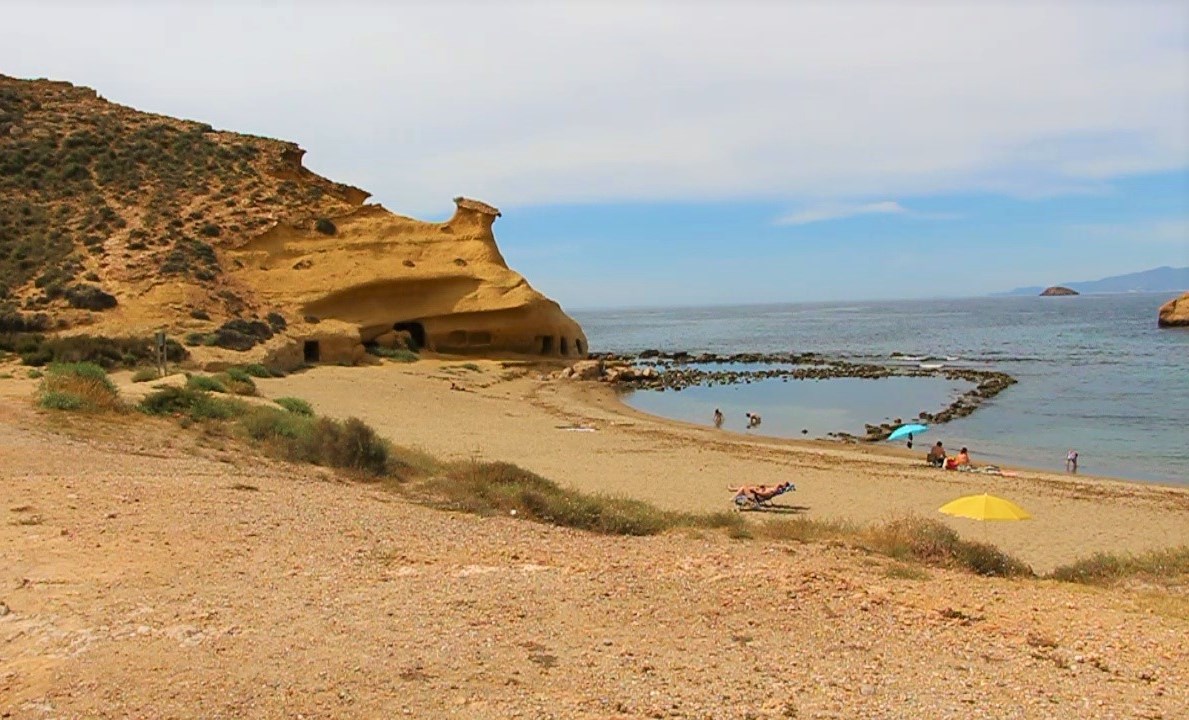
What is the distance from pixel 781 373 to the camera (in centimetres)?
5266

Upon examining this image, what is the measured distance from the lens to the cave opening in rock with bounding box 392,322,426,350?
44.2m

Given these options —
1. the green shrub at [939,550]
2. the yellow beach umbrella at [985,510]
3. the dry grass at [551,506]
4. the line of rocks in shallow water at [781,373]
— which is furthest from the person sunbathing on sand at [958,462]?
the green shrub at [939,550]

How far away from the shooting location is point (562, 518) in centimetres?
1252

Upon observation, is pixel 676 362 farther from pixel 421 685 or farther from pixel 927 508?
pixel 421 685

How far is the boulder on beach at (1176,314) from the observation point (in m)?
89.1

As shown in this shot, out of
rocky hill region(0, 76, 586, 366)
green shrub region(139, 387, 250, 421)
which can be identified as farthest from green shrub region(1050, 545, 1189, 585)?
rocky hill region(0, 76, 586, 366)

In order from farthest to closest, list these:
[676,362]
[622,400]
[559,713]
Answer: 1. [676,362]
2. [622,400]
3. [559,713]

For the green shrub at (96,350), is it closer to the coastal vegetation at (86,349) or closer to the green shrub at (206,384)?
the coastal vegetation at (86,349)

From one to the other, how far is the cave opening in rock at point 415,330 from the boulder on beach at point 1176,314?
258ft

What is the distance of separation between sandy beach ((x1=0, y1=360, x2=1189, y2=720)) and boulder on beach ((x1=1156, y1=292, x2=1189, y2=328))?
297 feet

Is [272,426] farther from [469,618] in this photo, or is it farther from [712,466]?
[469,618]

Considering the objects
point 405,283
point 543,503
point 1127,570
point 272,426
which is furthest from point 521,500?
point 405,283

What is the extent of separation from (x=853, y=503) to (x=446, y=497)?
842 cm

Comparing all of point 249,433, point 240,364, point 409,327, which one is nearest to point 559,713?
point 249,433
